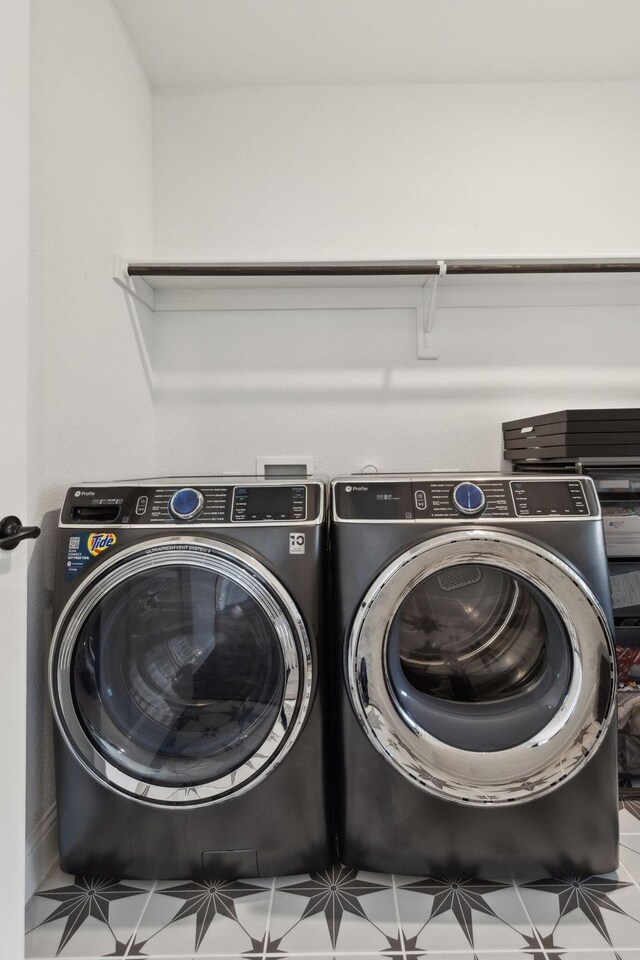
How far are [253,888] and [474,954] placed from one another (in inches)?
20.3

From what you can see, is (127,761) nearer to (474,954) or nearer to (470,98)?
(474,954)

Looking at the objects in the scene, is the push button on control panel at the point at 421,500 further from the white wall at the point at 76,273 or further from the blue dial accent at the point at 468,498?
the white wall at the point at 76,273

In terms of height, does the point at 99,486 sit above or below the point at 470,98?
below

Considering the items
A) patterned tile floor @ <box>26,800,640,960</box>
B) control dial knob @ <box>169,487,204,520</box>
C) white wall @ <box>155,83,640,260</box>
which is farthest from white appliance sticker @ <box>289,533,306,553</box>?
white wall @ <box>155,83,640,260</box>

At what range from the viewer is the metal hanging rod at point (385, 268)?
6.17 feet

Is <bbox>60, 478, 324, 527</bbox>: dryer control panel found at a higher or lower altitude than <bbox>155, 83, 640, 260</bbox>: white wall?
lower

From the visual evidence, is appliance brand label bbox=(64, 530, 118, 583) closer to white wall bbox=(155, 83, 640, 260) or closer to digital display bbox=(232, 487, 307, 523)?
digital display bbox=(232, 487, 307, 523)

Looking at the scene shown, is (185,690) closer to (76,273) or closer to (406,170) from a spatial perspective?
(76,273)

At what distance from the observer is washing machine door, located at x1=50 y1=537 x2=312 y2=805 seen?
1295 millimetres

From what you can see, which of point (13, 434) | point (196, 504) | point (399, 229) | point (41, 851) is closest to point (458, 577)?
point (196, 504)

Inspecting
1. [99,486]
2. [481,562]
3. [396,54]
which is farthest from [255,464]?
[396,54]

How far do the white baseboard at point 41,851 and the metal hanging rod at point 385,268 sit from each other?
165 cm

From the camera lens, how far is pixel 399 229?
7.27ft

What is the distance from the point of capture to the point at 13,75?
1.08 meters
